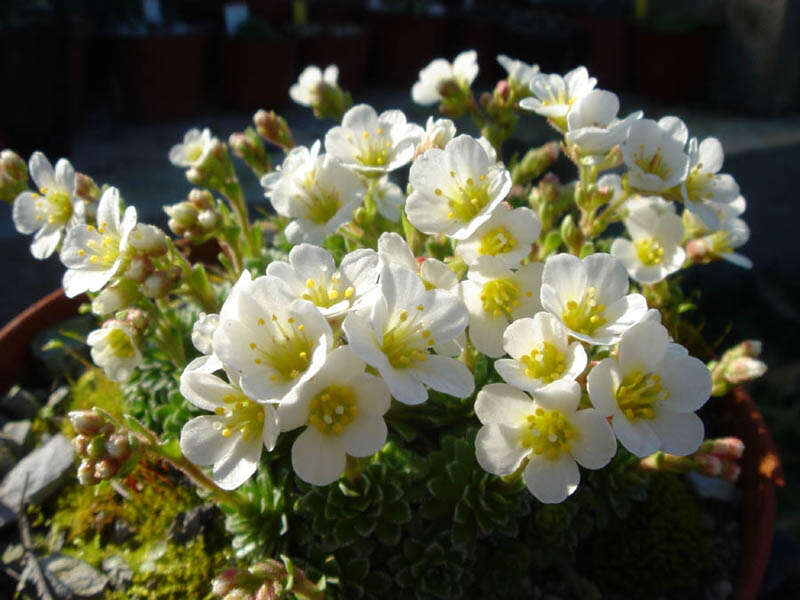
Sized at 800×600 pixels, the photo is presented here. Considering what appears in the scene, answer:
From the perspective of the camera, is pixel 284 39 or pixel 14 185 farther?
pixel 284 39

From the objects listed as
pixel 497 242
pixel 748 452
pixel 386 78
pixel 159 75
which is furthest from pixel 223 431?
pixel 386 78

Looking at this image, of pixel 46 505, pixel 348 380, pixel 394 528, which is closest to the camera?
pixel 348 380

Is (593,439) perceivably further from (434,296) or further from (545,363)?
(434,296)

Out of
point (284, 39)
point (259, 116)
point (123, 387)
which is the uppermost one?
point (259, 116)

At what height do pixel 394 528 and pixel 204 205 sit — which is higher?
pixel 204 205

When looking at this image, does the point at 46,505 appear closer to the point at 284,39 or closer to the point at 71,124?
the point at 71,124

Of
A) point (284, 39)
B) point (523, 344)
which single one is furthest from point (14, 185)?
point (284, 39)

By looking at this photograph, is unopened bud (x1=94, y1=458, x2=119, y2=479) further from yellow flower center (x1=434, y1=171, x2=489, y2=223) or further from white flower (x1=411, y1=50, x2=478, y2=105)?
white flower (x1=411, y1=50, x2=478, y2=105)
